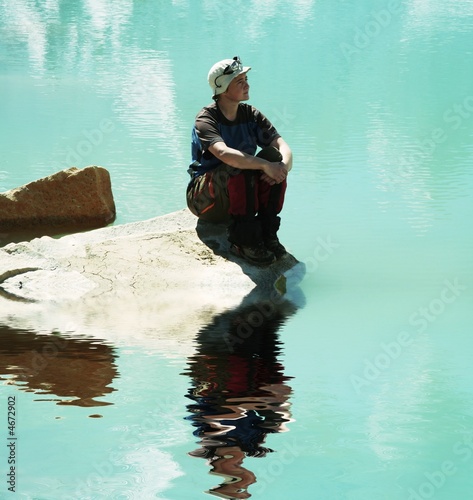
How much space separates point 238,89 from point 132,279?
1.30m

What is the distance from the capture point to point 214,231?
6555 millimetres

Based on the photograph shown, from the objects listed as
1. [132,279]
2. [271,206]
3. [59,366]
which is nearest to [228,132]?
[271,206]

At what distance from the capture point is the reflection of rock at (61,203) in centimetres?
804

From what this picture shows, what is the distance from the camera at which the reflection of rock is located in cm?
804

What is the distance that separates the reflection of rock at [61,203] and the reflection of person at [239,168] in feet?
5.95

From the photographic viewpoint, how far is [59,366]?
4.64 m

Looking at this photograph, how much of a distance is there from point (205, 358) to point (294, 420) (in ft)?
3.04

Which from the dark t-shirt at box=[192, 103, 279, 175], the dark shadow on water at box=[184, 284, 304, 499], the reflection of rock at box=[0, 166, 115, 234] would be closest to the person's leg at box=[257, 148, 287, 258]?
the dark t-shirt at box=[192, 103, 279, 175]

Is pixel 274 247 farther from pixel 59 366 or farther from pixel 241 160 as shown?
pixel 59 366

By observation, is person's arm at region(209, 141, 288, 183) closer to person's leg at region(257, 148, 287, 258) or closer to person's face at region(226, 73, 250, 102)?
person's leg at region(257, 148, 287, 258)

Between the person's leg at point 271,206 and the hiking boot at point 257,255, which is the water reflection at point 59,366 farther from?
the person's leg at point 271,206

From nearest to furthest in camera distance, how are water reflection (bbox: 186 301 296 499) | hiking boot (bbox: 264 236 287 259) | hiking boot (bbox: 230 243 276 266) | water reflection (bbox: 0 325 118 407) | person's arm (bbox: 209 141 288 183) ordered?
water reflection (bbox: 186 301 296 499) → water reflection (bbox: 0 325 118 407) → person's arm (bbox: 209 141 288 183) → hiking boot (bbox: 230 243 276 266) → hiking boot (bbox: 264 236 287 259)

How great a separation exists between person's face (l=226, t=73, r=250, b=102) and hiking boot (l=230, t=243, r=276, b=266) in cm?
89

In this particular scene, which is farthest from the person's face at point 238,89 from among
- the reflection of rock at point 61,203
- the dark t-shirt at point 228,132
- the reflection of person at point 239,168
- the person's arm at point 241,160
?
the reflection of rock at point 61,203
